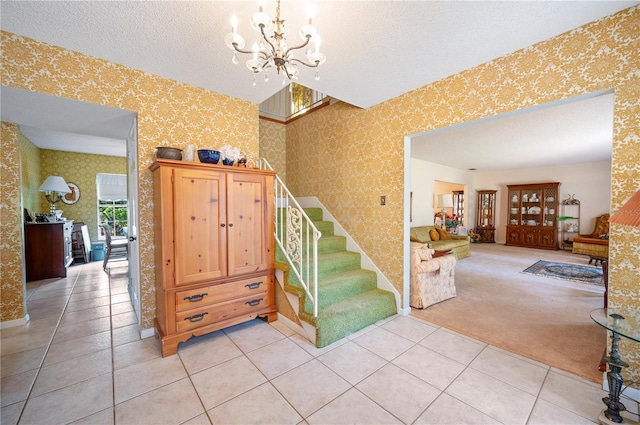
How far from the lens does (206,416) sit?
1.61 m

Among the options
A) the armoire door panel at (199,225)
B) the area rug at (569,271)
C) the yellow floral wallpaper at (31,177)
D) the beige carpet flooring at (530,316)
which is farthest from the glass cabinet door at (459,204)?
the yellow floral wallpaper at (31,177)

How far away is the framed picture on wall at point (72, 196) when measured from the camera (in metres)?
5.90

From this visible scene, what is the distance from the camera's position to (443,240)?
262 inches

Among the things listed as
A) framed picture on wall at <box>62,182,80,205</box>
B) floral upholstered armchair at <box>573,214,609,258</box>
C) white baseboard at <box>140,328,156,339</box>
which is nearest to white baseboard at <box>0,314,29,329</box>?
white baseboard at <box>140,328,156,339</box>

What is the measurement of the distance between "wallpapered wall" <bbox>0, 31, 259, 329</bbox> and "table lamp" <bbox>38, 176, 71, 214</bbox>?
2.67 m

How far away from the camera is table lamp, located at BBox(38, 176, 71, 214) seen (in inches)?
195

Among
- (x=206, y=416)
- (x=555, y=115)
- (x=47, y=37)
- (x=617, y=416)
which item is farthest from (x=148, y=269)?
(x=555, y=115)

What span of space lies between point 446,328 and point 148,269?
3308 mm

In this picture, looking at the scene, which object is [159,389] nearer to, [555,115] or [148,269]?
[148,269]

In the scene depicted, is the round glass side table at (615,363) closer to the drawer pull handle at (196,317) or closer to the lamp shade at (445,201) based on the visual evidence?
the drawer pull handle at (196,317)

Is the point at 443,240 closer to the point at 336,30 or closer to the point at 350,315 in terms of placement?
the point at 350,315

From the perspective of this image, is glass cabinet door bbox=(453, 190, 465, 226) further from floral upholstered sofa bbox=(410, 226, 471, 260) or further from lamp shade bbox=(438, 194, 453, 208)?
floral upholstered sofa bbox=(410, 226, 471, 260)

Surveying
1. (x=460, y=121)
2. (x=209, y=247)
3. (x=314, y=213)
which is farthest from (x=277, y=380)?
(x=460, y=121)

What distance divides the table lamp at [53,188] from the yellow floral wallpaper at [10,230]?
264 centimetres
